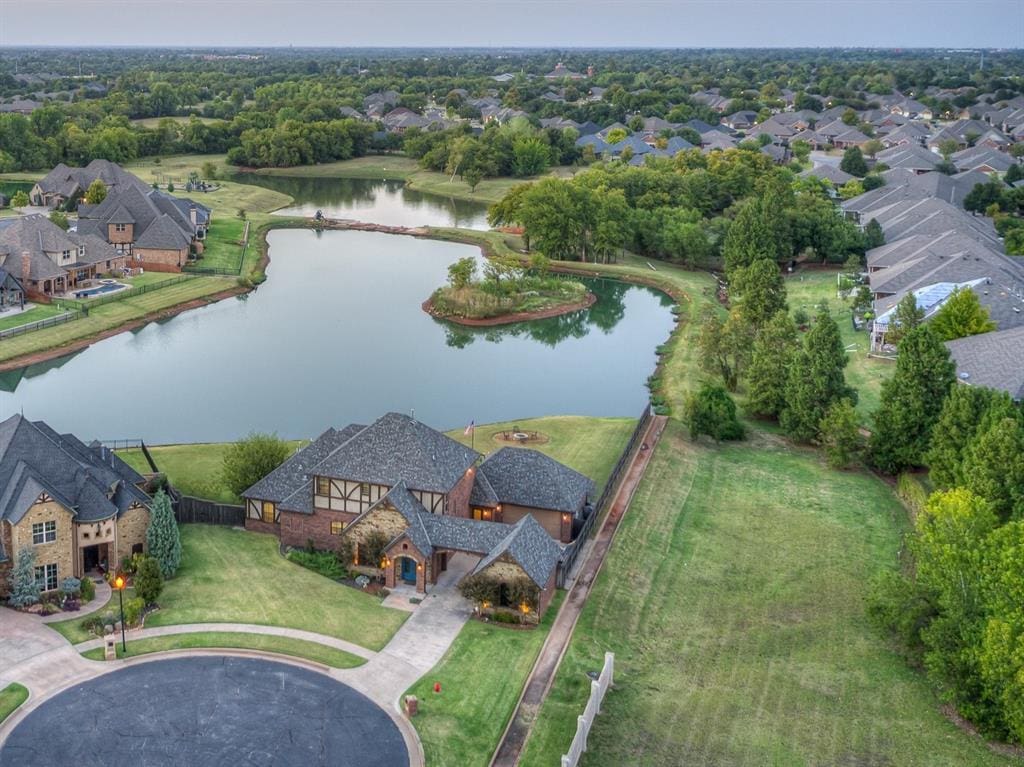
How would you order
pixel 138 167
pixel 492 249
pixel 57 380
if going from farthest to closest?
pixel 138 167 → pixel 492 249 → pixel 57 380

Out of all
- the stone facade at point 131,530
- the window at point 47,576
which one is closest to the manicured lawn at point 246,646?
the window at point 47,576

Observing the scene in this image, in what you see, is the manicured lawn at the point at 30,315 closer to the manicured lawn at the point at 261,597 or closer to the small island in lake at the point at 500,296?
the small island in lake at the point at 500,296

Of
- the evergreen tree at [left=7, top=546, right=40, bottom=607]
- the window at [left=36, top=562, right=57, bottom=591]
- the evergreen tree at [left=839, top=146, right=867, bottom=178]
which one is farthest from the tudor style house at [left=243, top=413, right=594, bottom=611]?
the evergreen tree at [left=839, top=146, right=867, bottom=178]

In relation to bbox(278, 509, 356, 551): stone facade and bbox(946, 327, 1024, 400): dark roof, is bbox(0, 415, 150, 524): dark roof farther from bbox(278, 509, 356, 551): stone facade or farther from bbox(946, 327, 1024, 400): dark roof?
bbox(946, 327, 1024, 400): dark roof

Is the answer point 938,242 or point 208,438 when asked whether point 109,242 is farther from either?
point 938,242

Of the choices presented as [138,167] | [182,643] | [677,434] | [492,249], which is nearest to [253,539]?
[182,643]

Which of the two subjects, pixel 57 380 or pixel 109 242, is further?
pixel 109 242

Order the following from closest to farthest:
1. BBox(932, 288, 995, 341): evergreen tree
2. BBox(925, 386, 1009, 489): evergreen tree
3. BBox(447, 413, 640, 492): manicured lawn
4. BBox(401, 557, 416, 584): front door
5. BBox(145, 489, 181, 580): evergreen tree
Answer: BBox(145, 489, 181, 580): evergreen tree → BBox(401, 557, 416, 584): front door → BBox(925, 386, 1009, 489): evergreen tree → BBox(447, 413, 640, 492): manicured lawn → BBox(932, 288, 995, 341): evergreen tree

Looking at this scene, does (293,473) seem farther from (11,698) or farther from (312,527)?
(11,698)
